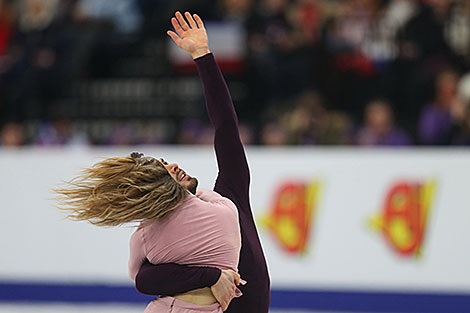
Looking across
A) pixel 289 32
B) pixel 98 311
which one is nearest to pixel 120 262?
pixel 98 311

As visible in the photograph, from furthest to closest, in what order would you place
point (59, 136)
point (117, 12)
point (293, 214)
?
point (117, 12) → point (59, 136) → point (293, 214)

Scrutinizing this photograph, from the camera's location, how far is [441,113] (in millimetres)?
6262

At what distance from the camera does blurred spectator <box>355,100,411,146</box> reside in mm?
6219

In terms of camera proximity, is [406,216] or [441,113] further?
[441,113]

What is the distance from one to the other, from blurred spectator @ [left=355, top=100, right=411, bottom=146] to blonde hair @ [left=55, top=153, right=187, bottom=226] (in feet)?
13.5

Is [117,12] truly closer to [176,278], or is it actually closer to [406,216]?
[406,216]

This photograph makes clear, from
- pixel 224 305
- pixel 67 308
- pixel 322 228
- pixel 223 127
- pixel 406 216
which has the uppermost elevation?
pixel 223 127

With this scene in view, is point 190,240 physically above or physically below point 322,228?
above

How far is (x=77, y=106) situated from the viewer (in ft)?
27.9

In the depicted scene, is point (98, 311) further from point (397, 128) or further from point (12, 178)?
point (397, 128)

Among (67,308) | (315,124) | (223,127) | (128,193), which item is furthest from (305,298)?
(128,193)

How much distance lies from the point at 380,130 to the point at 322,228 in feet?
4.09

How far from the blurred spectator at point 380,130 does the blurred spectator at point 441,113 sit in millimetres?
206

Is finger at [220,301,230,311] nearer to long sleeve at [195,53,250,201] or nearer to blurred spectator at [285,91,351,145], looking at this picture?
long sleeve at [195,53,250,201]
